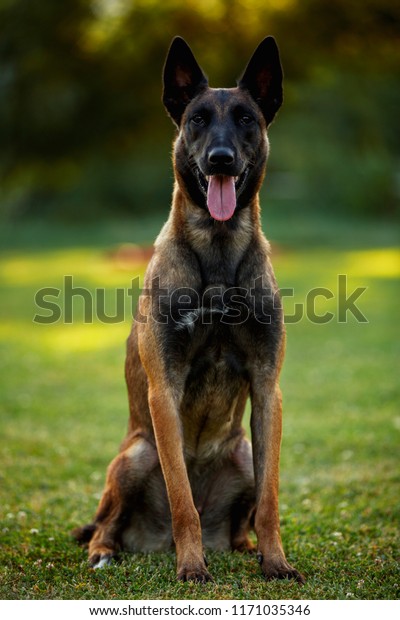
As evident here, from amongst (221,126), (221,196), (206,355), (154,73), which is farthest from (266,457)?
(154,73)

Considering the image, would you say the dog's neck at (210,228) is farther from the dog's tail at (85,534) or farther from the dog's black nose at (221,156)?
the dog's tail at (85,534)

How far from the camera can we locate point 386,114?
1364 inches

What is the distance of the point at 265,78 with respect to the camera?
4.95 metres

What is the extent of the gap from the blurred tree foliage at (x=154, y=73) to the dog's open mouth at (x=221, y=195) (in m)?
24.4

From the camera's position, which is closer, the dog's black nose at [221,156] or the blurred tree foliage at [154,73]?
the dog's black nose at [221,156]

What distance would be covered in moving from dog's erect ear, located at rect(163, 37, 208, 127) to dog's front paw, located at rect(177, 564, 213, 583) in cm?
253

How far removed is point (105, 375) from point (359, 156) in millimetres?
26718

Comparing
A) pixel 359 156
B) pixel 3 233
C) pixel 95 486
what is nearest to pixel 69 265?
pixel 3 233

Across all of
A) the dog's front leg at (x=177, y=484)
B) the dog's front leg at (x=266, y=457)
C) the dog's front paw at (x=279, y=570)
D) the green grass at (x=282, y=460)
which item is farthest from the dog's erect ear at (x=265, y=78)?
the green grass at (x=282, y=460)

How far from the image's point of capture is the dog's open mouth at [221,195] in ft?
14.9

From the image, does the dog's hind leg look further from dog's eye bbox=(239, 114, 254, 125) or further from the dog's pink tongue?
dog's eye bbox=(239, 114, 254, 125)

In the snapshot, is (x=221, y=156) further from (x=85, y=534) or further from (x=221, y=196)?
(x=85, y=534)

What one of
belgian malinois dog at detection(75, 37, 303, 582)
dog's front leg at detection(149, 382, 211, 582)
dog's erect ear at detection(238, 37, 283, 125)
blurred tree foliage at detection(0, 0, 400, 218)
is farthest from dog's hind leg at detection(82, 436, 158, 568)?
blurred tree foliage at detection(0, 0, 400, 218)

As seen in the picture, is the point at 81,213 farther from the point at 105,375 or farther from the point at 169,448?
the point at 169,448
